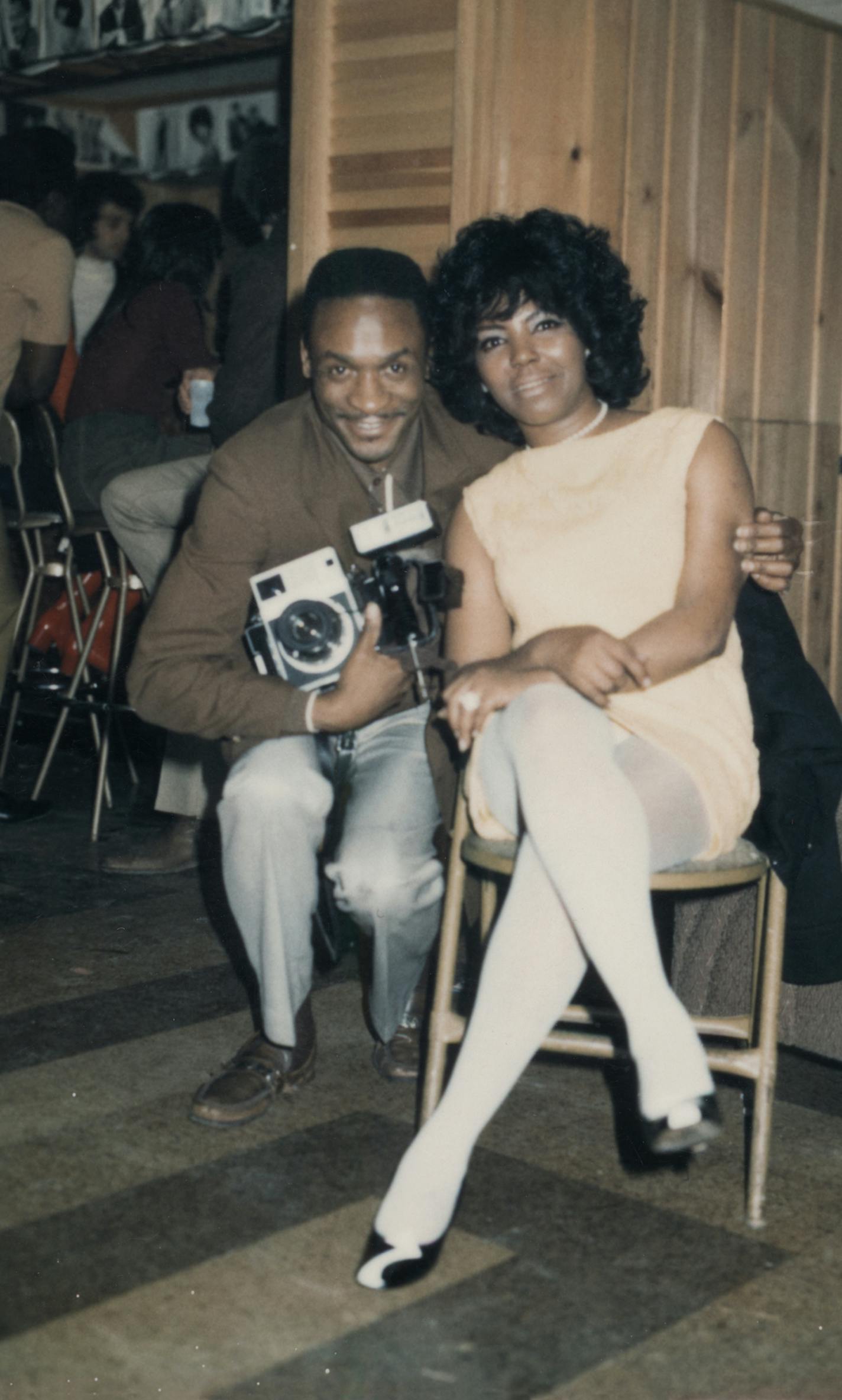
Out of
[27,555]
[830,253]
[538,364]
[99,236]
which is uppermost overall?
[99,236]

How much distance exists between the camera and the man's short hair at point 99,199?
6.22m

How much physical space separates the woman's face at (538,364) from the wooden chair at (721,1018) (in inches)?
26.4

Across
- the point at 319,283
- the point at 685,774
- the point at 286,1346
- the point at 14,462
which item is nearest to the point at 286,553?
the point at 319,283

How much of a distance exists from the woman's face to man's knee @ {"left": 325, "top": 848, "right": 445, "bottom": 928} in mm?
780

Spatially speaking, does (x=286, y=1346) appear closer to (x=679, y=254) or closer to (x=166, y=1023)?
(x=166, y=1023)

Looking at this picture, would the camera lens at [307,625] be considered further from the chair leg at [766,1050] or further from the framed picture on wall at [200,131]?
the framed picture on wall at [200,131]

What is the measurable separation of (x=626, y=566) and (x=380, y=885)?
672mm

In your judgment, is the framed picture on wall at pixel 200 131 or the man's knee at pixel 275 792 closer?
the man's knee at pixel 275 792

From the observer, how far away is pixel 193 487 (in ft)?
13.2

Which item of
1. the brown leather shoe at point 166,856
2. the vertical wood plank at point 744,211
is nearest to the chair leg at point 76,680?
the brown leather shoe at point 166,856

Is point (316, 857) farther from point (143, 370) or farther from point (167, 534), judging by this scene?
point (143, 370)

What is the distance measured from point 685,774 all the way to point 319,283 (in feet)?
3.61

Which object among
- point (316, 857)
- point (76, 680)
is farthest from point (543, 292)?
point (76, 680)

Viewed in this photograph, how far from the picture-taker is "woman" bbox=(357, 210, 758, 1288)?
204 centimetres
